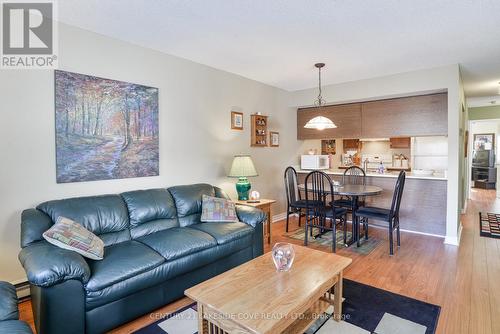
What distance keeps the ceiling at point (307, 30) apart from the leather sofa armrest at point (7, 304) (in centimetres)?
215

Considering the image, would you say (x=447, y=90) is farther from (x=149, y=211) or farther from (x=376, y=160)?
(x=149, y=211)

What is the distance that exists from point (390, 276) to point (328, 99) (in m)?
3.21

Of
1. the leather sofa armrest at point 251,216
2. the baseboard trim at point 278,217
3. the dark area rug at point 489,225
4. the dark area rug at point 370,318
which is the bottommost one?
the dark area rug at point 370,318

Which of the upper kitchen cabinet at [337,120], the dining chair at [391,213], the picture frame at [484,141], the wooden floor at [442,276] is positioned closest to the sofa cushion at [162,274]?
the wooden floor at [442,276]

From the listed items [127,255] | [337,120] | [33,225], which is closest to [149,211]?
[127,255]

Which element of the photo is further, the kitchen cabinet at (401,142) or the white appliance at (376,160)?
the white appliance at (376,160)

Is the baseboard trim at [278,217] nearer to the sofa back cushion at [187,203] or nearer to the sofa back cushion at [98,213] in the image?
the sofa back cushion at [187,203]

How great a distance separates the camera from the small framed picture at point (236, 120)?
430 centimetres

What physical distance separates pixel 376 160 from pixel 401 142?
0.69 metres

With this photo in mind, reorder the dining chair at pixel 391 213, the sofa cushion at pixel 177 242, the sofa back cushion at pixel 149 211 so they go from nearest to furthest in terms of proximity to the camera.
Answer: the sofa cushion at pixel 177 242 < the sofa back cushion at pixel 149 211 < the dining chair at pixel 391 213

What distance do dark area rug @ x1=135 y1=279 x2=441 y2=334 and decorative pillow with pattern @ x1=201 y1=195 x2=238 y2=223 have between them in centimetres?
101

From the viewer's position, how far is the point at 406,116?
4500 mm

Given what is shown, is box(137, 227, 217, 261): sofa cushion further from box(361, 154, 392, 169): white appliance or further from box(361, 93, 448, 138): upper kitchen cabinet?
box(361, 154, 392, 169): white appliance

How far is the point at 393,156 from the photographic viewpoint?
6.18 meters
